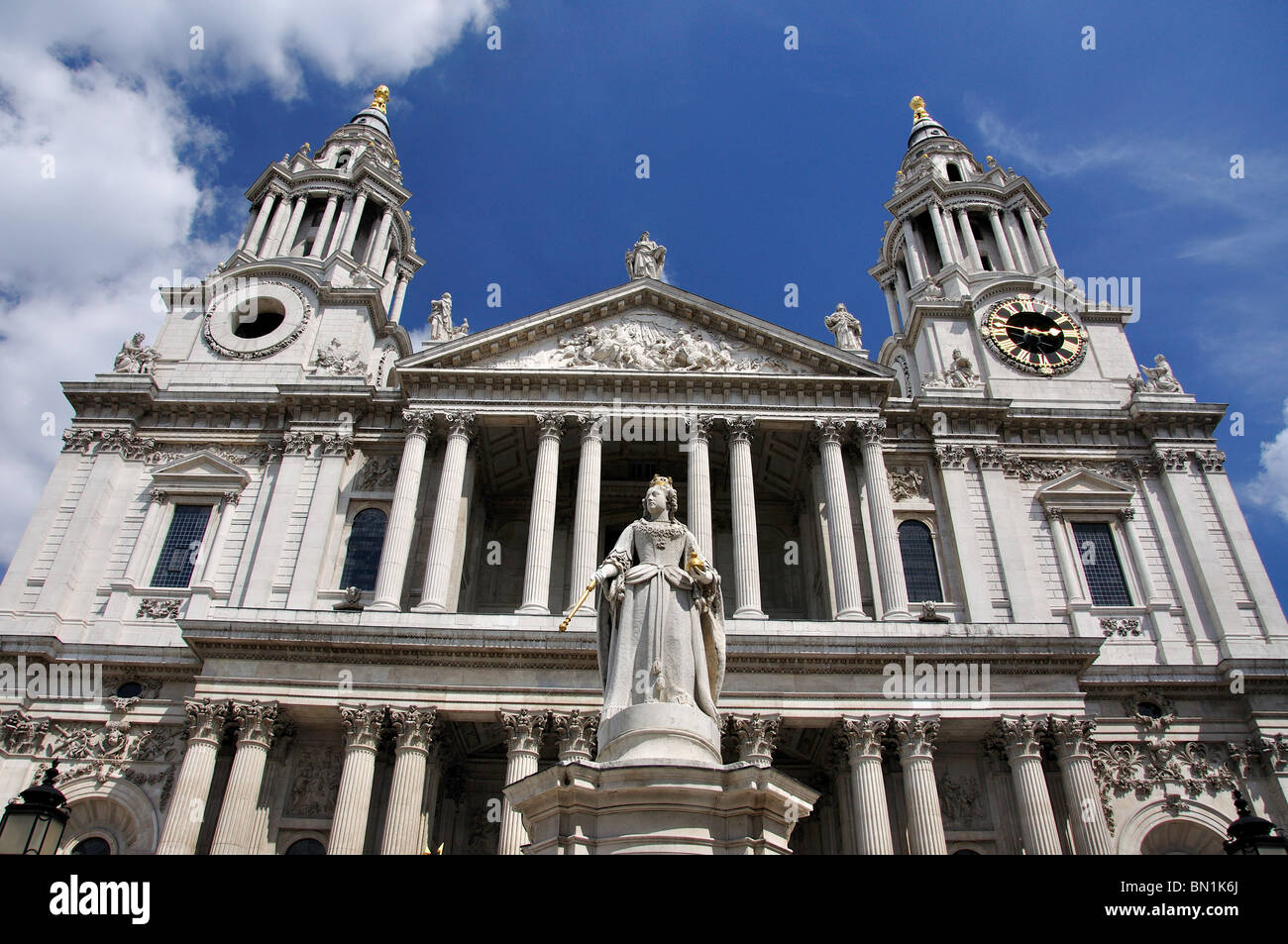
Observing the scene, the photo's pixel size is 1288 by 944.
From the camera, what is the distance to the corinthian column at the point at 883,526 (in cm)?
2684

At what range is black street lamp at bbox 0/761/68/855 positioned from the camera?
1127cm

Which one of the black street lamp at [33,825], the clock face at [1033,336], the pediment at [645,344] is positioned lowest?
the black street lamp at [33,825]

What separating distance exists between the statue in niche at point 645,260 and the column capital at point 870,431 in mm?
9563

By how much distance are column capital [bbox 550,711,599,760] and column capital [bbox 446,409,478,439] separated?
10664mm

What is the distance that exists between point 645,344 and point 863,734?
595 inches

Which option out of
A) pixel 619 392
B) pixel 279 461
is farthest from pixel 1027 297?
pixel 279 461

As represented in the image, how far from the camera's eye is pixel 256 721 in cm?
2344

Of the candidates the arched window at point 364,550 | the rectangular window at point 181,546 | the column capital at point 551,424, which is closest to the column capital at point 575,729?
the arched window at point 364,550

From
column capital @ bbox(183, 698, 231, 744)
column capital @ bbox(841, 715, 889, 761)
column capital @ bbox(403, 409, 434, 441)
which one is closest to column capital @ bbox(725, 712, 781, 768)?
column capital @ bbox(841, 715, 889, 761)

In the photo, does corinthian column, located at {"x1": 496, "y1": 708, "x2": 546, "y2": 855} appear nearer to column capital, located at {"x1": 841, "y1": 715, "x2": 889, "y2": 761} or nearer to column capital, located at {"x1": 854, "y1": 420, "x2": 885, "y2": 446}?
column capital, located at {"x1": 841, "y1": 715, "x2": 889, "y2": 761}

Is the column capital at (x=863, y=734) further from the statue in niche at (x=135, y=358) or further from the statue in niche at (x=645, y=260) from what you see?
the statue in niche at (x=135, y=358)

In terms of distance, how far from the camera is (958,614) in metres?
28.3
